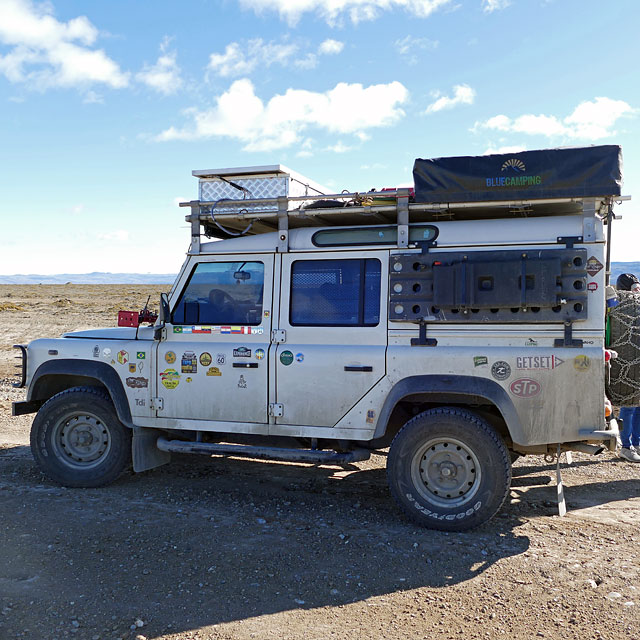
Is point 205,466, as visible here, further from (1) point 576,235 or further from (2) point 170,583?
(1) point 576,235

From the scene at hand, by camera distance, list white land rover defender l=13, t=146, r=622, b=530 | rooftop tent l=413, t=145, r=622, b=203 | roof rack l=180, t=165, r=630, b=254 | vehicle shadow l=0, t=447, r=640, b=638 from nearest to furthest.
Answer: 1. vehicle shadow l=0, t=447, r=640, b=638
2. rooftop tent l=413, t=145, r=622, b=203
3. white land rover defender l=13, t=146, r=622, b=530
4. roof rack l=180, t=165, r=630, b=254

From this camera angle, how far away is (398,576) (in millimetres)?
4441

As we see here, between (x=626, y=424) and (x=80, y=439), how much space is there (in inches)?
217

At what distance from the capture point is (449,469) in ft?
17.4

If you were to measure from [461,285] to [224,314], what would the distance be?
2.17 meters

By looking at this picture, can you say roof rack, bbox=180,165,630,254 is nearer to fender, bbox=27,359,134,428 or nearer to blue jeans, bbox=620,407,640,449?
fender, bbox=27,359,134,428

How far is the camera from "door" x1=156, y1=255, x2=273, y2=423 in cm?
579

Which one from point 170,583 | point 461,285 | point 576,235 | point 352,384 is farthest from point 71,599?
point 576,235

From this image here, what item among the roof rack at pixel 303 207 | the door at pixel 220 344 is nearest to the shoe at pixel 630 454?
the roof rack at pixel 303 207

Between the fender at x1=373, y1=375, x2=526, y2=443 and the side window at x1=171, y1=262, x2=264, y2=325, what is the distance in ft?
4.71

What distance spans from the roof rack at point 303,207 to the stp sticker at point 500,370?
1242 millimetres

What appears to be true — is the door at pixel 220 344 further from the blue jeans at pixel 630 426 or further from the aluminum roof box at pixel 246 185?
the blue jeans at pixel 630 426

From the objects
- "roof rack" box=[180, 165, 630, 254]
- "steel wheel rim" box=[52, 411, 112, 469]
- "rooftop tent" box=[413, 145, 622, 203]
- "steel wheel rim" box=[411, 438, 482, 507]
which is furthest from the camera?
"steel wheel rim" box=[52, 411, 112, 469]

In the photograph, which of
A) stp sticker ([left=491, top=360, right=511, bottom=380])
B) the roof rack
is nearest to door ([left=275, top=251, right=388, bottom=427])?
the roof rack
